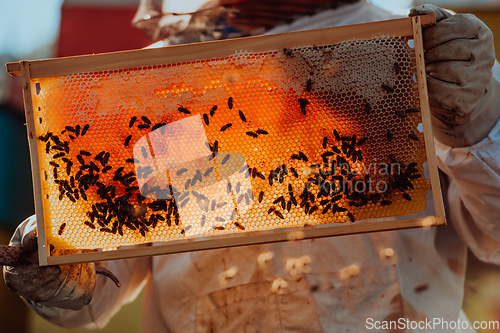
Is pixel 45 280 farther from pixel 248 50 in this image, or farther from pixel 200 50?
pixel 248 50

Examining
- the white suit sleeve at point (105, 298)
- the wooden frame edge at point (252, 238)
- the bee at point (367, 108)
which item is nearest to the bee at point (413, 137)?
the bee at point (367, 108)

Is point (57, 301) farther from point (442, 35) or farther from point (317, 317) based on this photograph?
point (442, 35)

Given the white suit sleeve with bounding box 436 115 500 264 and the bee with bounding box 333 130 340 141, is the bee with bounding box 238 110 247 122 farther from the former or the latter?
the white suit sleeve with bounding box 436 115 500 264

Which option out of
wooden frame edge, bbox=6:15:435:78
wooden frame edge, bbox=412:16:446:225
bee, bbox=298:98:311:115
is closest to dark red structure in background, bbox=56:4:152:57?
wooden frame edge, bbox=6:15:435:78

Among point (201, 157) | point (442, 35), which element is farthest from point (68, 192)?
point (442, 35)

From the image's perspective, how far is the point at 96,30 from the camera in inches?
120

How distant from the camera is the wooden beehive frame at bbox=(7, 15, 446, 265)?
120 centimetres

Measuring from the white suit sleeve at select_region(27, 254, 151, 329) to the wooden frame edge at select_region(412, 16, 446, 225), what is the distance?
1.83 m

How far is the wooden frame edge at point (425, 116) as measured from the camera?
119 centimetres

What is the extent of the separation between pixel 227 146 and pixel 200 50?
1.30ft

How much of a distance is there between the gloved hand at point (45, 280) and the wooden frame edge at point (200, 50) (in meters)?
0.74

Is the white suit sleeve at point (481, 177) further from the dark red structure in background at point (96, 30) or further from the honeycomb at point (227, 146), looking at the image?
the dark red structure in background at point (96, 30)

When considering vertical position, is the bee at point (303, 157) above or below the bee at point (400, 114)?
below

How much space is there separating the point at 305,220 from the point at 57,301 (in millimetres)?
1243
